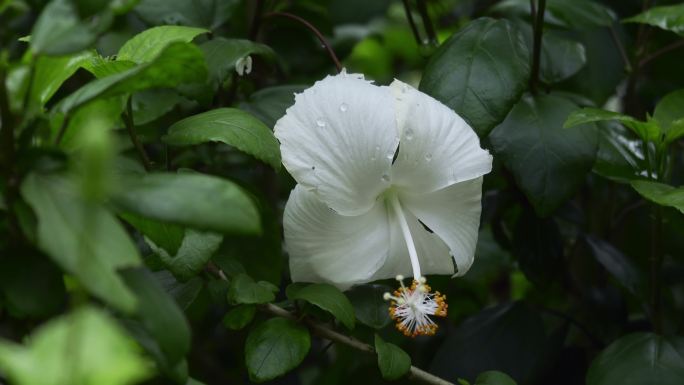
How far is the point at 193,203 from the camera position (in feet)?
1.70

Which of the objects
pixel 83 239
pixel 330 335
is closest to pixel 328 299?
pixel 330 335

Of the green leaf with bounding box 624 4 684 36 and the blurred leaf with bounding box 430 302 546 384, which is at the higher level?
the green leaf with bounding box 624 4 684 36

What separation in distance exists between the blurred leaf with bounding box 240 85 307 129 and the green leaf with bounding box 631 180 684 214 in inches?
13.5

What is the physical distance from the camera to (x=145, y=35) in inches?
29.8

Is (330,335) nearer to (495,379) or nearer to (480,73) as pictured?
(495,379)

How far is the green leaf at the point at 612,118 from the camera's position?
805 millimetres

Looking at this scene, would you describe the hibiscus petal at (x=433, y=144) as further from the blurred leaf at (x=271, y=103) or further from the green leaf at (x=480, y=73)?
the blurred leaf at (x=271, y=103)

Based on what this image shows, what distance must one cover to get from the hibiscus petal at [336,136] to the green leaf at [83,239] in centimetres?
26

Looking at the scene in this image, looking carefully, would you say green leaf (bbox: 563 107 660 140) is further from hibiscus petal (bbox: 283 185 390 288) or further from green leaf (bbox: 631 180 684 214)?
hibiscus petal (bbox: 283 185 390 288)

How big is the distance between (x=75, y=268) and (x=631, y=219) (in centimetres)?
110

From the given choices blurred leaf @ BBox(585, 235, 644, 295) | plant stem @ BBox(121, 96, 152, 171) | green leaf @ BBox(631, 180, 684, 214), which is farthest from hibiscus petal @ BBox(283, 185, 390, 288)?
blurred leaf @ BBox(585, 235, 644, 295)

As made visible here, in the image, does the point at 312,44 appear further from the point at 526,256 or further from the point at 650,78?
the point at 650,78

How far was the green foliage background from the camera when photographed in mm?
520

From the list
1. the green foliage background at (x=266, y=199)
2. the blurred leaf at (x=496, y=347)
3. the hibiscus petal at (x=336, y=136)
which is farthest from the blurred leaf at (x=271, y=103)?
the blurred leaf at (x=496, y=347)
